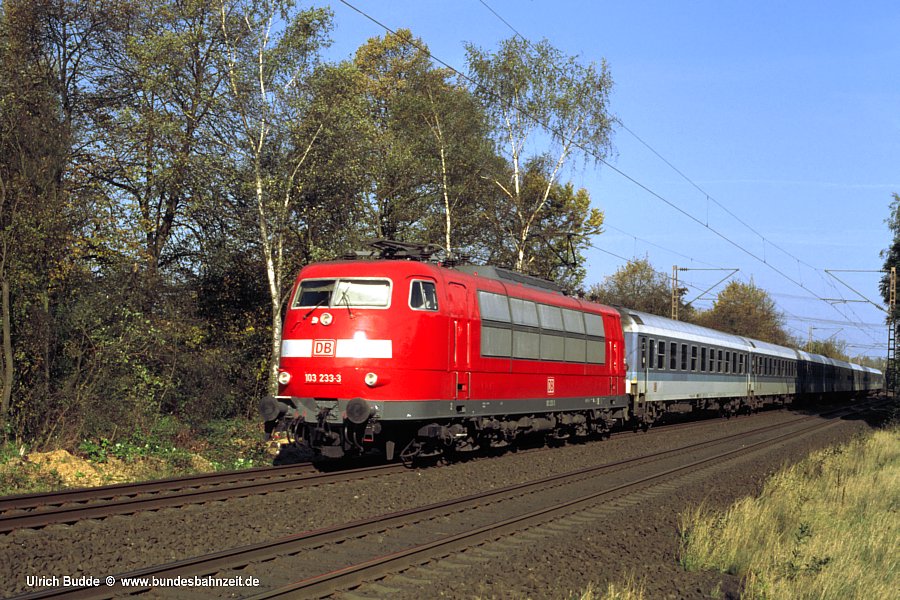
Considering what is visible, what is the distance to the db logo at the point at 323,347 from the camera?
13.7 m

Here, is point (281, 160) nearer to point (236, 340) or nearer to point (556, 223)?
point (236, 340)

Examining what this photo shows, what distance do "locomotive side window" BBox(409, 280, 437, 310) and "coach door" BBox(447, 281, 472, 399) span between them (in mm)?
395

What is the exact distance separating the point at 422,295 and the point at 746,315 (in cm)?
8125

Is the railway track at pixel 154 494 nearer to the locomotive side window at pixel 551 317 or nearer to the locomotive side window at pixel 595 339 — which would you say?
the locomotive side window at pixel 551 317

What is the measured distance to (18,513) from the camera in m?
9.59

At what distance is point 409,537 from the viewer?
9617mm

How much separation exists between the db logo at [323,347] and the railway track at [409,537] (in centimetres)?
344

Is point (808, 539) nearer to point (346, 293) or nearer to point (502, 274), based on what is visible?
point (346, 293)

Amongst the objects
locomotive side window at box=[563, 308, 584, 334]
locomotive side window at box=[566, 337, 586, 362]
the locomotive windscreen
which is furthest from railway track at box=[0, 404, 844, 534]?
locomotive side window at box=[563, 308, 584, 334]

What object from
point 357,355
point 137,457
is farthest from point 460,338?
point 137,457

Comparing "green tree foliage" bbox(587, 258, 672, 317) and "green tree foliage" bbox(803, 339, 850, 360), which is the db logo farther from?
"green tree foliage" bbox(803, 339, 850, 360)

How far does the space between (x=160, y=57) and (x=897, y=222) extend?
3799 cm

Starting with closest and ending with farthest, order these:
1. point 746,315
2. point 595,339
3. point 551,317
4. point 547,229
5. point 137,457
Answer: point 137,457 → point 551,317 → point 595,339 → point 547,229 → point 746,315

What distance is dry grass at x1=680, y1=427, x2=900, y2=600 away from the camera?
24.6ft
